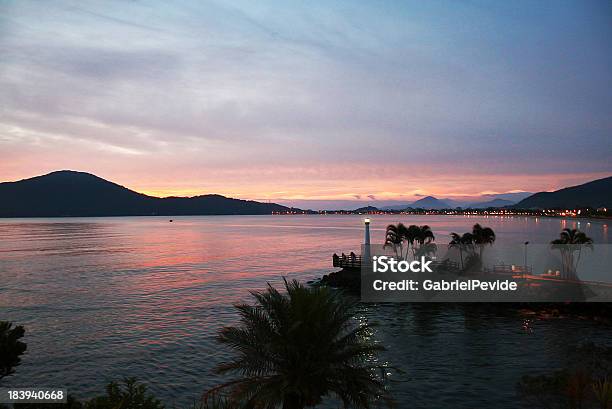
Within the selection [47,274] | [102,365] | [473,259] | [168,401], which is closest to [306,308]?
[168,401]

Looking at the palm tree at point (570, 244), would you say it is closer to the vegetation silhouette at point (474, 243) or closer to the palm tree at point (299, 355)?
the vegetation silhouette at point (474, 243)

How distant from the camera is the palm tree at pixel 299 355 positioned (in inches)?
495

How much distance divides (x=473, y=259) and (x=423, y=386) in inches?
1209

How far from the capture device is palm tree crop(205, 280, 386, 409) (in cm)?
1256

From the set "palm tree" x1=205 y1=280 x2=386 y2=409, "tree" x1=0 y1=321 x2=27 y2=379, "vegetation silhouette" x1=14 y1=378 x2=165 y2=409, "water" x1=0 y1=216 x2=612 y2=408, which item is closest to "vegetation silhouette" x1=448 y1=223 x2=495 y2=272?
"water" x1=0 y1=216 x2=612 y2=408

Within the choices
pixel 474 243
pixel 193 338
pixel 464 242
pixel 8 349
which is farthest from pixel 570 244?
pixel 8 349

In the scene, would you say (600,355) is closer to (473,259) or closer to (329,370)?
(329,370)

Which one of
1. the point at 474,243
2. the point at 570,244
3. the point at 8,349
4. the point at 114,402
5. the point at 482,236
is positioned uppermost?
the point at 482,236

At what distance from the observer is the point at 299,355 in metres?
12.8

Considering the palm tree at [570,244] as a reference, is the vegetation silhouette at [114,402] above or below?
below

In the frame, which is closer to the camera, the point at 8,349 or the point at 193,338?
the point at 8,349

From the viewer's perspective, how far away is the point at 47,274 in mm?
61562

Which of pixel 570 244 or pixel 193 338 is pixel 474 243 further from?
pixel 193 338

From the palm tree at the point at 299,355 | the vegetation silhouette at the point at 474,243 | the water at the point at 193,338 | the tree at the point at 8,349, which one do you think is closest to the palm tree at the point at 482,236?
the vegetation silhouette at the point at 474,243
